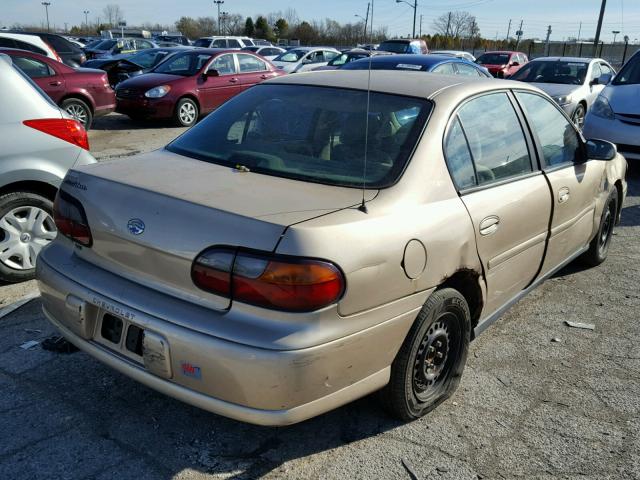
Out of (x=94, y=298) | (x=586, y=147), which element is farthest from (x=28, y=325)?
(x=586, y=147)

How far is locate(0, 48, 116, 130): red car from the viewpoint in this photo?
34.3 ft

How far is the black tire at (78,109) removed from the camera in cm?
1100

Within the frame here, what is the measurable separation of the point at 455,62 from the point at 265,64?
5371 millimetres

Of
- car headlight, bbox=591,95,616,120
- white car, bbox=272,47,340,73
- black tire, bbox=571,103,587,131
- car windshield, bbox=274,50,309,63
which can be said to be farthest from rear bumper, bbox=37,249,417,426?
car windshield, bbox=274,50,309,63

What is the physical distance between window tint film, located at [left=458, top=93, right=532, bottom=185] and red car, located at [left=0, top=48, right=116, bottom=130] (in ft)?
29.6

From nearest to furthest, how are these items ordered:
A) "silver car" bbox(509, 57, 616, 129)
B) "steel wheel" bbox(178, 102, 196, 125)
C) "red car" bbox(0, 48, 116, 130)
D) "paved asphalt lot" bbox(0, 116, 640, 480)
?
"paved asphalt lot" bbox(0, 116, 640, 480) → "red car" bbox(0, 48, 116, 130) → "silver car" bbox(509, 57, 616, 129) → "steel wheel" bbox(178, 102, 196, 125)

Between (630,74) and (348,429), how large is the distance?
9.10m

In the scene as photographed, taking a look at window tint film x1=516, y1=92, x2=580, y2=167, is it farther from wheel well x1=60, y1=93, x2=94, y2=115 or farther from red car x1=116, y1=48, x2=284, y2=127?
wheel well x1=60, y1=93, x2=94, y2=115

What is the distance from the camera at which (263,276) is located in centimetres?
221

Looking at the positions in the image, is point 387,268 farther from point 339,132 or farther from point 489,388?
point 489,388

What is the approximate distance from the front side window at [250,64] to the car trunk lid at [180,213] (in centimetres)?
1131

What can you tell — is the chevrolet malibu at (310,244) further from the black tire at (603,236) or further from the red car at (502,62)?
the red car at (502,62)

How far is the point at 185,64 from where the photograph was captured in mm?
13203

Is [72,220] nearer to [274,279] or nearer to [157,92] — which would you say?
[274,279]
